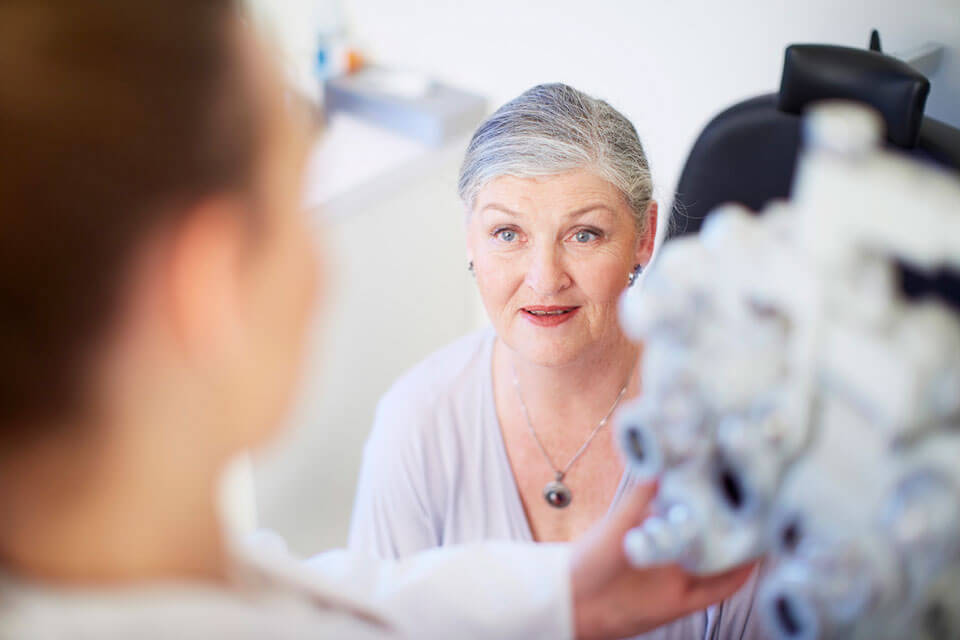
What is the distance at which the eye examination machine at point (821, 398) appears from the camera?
45cm

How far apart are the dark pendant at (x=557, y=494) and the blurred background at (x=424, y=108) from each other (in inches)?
17.6

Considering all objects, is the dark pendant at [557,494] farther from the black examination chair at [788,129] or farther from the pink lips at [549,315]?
the black examination chair at [788,129]

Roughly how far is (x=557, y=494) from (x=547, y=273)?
0.28 meters

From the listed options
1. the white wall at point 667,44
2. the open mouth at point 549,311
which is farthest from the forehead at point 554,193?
the white wall at point 667,44

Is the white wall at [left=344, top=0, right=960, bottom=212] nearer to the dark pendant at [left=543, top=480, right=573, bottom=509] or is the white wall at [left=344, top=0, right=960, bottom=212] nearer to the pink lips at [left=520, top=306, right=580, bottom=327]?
the pink lips at [left=520, top=306, right=580, bottom=327]

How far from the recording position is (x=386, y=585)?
0.68 metres

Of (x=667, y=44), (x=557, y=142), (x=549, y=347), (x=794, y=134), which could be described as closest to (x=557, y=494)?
(x=549, y=347)

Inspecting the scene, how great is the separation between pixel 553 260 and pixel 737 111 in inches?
17.8

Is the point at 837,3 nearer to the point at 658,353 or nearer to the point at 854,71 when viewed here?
the point at 854,71

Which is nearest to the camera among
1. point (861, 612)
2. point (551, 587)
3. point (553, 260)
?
point (861, 612)

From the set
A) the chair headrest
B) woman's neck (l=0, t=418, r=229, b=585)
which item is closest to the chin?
the chair headrest

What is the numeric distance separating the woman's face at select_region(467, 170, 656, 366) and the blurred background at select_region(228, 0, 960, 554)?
298 millimetres

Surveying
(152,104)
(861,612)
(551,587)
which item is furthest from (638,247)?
(152,104)

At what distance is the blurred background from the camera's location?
4.65 feet
